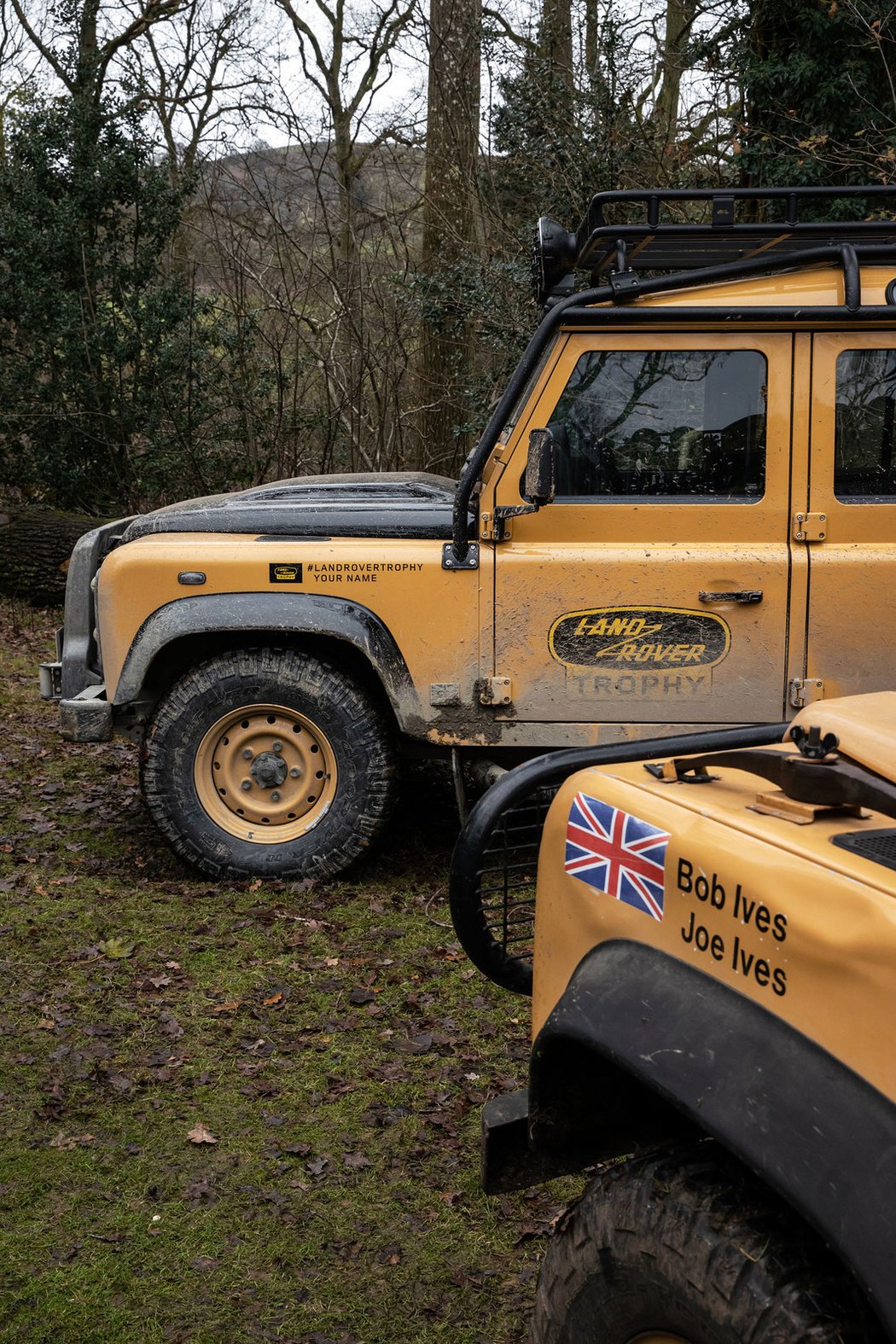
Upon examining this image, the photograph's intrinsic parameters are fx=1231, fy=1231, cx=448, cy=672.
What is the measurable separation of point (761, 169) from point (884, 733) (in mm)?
11617

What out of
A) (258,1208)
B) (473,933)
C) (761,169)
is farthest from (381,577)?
(761,169)

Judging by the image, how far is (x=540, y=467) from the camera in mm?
4984

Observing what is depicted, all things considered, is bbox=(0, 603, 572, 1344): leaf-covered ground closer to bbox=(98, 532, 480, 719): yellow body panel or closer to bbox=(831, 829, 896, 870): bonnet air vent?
bbox=(98, 532, 480, 719): yellow body panel

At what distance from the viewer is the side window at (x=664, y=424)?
5.18 meters

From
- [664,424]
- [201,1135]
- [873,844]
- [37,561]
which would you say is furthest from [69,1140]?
[37,561]

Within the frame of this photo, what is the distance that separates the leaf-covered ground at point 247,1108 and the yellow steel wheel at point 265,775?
0.99 ft

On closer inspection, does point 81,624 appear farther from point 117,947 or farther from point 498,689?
point 498,689

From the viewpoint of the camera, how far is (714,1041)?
65.3 inches

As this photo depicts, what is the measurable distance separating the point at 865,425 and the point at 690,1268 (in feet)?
13.8

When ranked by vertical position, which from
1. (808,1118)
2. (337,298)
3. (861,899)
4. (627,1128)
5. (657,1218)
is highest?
(337,298)

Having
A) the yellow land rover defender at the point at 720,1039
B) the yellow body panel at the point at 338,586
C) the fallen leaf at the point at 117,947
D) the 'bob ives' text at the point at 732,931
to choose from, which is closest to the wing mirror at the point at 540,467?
the yellow body panel at the point at 338,586

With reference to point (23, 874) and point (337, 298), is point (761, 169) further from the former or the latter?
point (23, 874)

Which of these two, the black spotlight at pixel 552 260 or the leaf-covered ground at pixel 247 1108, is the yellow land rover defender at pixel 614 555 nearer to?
the black spotlight at pixel 552 260

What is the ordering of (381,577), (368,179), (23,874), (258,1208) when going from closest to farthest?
1. (258,1208)
2. (381,577)
3. (23,874)
4. (368,179)
